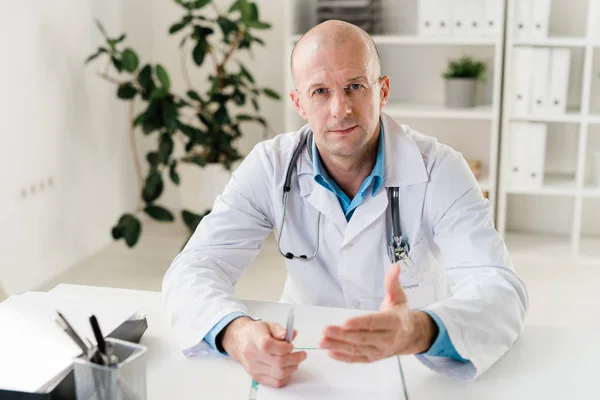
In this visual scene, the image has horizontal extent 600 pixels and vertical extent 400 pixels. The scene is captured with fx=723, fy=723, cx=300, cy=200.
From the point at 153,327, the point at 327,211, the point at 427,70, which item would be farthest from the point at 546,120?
the point at 153,327

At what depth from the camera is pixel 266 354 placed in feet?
3.73

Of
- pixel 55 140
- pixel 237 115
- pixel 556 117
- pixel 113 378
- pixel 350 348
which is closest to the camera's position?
pixel 113 378

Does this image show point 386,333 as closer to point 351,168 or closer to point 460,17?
point 351,168

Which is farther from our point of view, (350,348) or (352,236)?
(352,236)

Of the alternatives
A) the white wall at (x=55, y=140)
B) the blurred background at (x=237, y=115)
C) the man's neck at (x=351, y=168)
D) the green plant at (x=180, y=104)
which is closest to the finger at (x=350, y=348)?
the man's neck at (x=351, y=168)

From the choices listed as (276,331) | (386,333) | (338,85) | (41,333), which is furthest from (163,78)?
(386,333)

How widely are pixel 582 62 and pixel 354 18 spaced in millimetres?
1159

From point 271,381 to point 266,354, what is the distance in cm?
4

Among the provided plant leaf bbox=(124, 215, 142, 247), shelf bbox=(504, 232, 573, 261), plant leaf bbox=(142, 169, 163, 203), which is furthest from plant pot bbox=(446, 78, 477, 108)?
plant leaf bbox=(124, 215, 142, 247)

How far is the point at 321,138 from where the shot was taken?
1.61 meters

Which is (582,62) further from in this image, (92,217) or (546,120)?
(92,217)

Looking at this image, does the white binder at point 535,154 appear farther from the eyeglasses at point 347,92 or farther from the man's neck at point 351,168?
the eyeglasses at point 347,92

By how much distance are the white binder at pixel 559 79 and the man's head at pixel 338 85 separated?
196 cm

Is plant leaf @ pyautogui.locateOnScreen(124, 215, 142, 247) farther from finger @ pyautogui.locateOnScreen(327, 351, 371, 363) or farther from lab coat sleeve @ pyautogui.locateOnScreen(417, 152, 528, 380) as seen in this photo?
finger @ pyautogui.locateOnScreen(327, 351, 371, 363)
